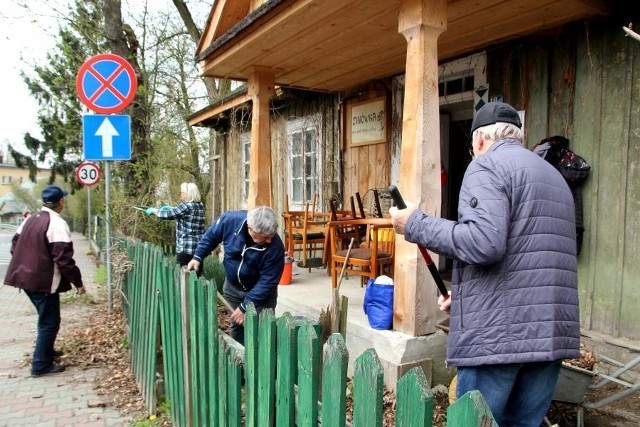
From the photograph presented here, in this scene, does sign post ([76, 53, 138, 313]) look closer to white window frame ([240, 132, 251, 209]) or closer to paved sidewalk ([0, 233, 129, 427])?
paved sidewalk ([0, 233, 129, 427])

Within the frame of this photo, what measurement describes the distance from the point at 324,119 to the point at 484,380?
6.10m

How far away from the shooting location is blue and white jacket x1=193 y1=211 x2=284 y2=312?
3410 millimetres

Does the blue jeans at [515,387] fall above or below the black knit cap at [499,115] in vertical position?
below

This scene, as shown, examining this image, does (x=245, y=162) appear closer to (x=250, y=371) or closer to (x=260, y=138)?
(x=260, y=138)

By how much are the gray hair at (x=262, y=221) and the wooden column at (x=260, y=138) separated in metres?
2.50

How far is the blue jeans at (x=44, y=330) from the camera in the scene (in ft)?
14.1

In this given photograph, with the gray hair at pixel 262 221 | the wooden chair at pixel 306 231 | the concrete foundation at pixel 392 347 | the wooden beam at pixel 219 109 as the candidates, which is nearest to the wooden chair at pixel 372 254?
the concrete foundation at pixel 392 347

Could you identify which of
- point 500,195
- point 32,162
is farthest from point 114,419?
point 32,162

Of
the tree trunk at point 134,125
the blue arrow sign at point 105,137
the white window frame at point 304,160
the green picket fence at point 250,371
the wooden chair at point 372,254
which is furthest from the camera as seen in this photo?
the tree trunk at point 134,125

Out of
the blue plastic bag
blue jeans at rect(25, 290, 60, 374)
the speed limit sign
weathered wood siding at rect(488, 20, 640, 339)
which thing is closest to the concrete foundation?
the blue plastic bag

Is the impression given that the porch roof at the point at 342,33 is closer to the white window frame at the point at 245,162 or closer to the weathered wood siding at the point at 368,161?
the weathered wood siding at the point at 368,161

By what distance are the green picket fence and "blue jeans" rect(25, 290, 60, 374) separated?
36.4 inches

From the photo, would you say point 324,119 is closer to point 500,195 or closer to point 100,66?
point 100,66

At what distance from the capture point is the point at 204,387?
258 cm
